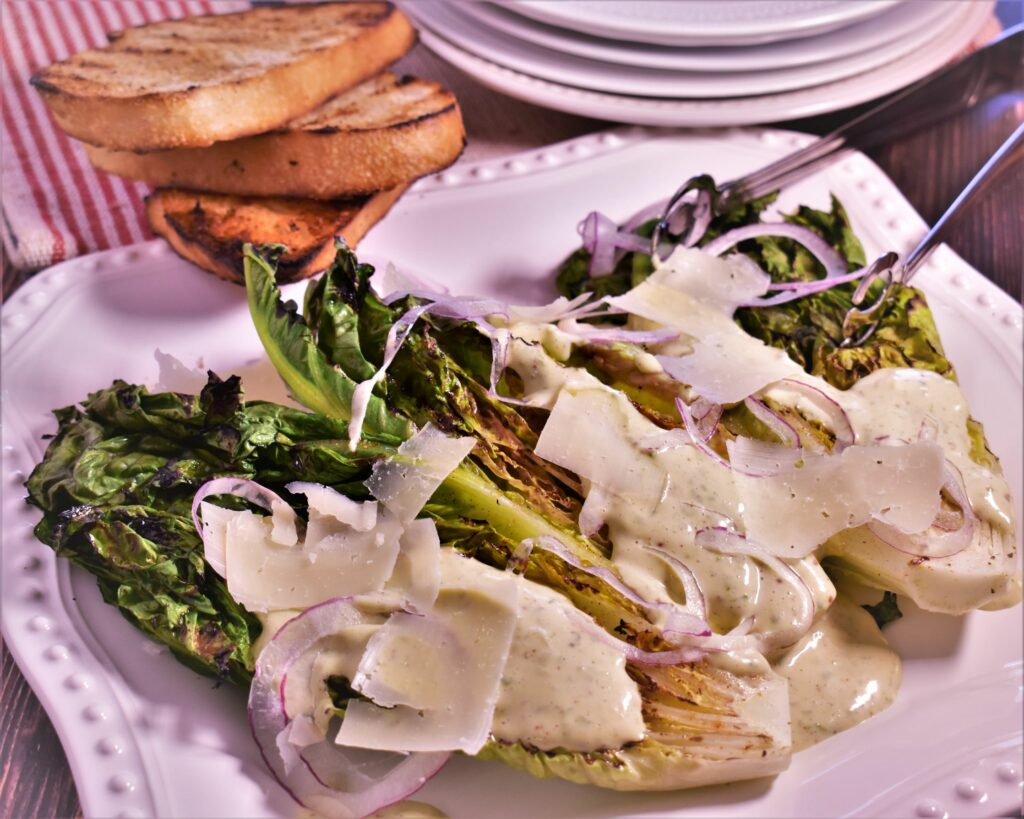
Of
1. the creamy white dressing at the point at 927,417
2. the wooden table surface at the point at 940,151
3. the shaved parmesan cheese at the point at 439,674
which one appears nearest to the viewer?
the shaved parmesan cheese at the point at 439,674

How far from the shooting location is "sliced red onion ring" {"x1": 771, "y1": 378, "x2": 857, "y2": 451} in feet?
7.52

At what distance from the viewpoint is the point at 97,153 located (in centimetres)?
302

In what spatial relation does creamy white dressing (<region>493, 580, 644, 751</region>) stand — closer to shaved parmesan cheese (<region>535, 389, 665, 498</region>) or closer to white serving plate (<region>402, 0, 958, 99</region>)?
shaved parmesan cheese (<region>535, 389, 665, 498</region>)

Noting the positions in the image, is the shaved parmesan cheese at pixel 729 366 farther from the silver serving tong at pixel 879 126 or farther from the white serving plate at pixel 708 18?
the white serving plate at pixel 708 18

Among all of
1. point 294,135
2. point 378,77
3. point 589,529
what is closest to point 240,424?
point 589,529

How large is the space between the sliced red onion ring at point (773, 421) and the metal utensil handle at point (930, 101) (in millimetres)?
1111

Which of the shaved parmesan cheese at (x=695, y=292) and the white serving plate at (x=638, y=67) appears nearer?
the shaved parmesan cheese at (x=695, y=292)

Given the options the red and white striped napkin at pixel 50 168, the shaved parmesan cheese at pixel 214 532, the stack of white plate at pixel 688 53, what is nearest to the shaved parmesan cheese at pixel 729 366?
the shaved parmesan cheese at pixel 214 532

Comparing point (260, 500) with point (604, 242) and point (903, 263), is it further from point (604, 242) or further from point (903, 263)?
point (903, 263)

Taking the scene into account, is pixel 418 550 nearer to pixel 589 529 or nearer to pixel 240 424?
pixel 589 529

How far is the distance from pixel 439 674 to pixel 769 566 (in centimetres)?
70

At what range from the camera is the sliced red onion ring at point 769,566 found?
6.66 feet

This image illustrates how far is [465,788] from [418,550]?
1.59 feet

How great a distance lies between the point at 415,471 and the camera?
80.2 inches
